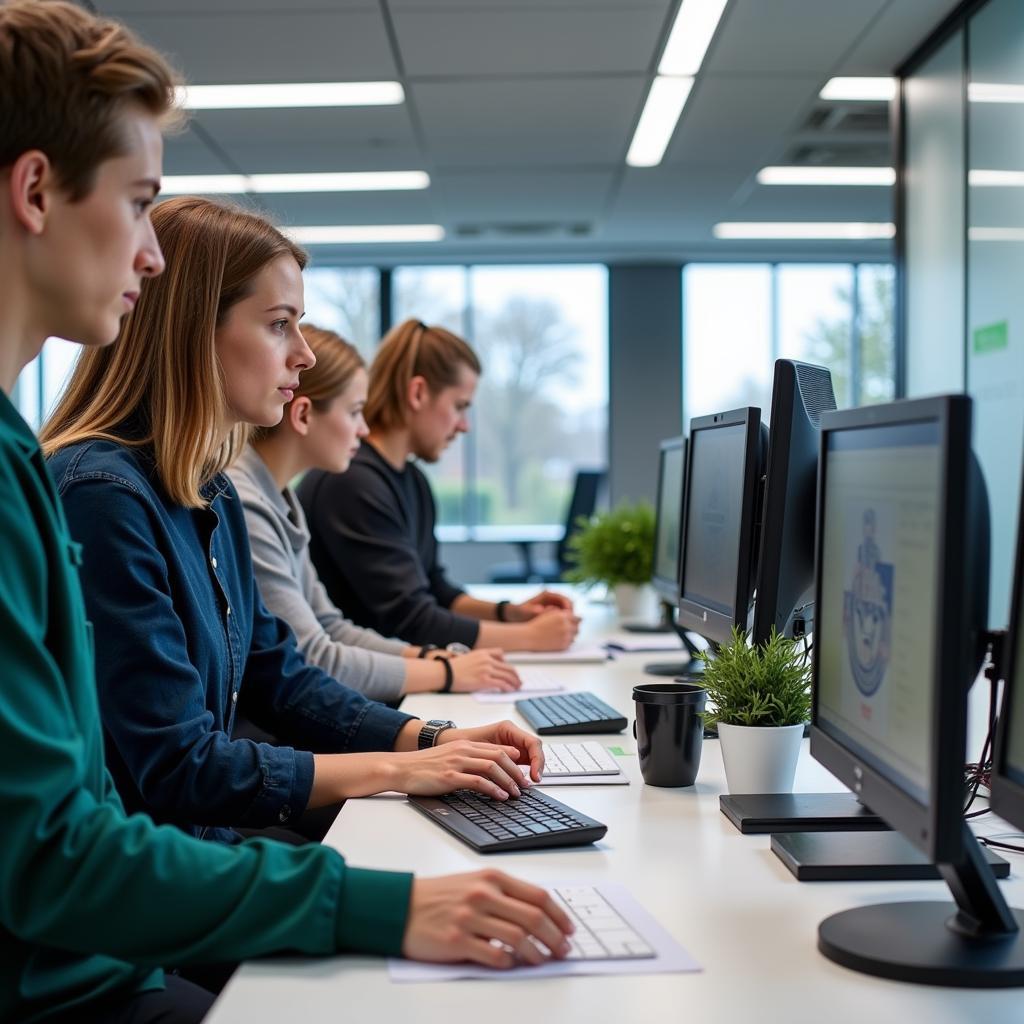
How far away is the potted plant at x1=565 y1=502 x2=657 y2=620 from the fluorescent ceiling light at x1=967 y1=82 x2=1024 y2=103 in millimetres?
1717

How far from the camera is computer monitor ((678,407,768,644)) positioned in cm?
166

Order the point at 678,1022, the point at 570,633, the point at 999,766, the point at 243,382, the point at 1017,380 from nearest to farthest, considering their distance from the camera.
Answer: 1. the point at 678,1022
2. the point at 999,766
3. the point at 243,382
4. the point at 570,633
5. the point at 1017,380

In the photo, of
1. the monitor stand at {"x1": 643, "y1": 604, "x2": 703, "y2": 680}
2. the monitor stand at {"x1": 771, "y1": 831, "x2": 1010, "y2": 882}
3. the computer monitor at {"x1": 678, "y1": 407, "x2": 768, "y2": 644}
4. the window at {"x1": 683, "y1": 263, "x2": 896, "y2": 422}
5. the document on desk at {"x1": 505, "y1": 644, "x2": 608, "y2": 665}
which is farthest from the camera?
the window at {"x1": 683, "y1": 263, "x2": 896, "y2": 422}

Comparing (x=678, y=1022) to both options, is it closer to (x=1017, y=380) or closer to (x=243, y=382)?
(x=243, y=382)

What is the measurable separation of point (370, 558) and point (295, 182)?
12.1ft

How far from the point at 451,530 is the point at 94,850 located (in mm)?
→ 7619

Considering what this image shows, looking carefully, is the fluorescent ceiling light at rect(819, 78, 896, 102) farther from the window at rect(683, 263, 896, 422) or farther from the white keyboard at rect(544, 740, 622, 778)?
the white keyboard at rect(544, 740, 622, 778)

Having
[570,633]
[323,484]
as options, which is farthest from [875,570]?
[323,484]

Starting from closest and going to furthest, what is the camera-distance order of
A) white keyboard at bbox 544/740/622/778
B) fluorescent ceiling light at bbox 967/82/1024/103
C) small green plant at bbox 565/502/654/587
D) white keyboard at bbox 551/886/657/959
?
white keyboard at bbox 551/886/657/959
white keyboard at bbox 544/740/622/778
small green plant at bbox 565/502/654/587
fluorescent ceiling light at bbox 967/82/1024/103

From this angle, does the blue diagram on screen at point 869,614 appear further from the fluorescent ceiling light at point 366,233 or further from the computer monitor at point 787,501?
the fluorescent ceiling light at point 366,233

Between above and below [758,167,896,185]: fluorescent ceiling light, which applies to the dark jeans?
below

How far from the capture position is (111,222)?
3.02ft

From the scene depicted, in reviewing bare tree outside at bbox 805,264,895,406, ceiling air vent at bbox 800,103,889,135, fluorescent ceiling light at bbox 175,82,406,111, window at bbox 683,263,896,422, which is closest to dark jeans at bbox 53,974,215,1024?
fluorescent ceiling light at bbox 175,82,406,111

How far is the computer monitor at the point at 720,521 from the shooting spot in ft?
5.45
